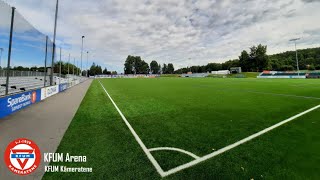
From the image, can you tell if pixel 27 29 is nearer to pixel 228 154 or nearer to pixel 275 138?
pixel 228 154

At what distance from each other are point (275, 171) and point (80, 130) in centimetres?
555

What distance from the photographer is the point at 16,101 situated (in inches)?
362

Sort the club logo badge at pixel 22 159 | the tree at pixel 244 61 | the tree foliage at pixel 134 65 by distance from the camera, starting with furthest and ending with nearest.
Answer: the tree foliage at pixel 134 65 < the tree at pixel 244 61 < the club logo badge at pixel 22 159

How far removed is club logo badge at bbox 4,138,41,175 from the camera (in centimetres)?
374

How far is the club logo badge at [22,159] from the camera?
374 cm

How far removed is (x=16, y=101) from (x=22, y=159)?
670 cm

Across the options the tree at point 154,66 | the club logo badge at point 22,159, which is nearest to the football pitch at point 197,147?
the club logo badge at point 22,159

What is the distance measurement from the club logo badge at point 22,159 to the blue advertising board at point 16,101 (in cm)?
430

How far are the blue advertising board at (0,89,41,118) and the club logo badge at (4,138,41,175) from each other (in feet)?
14.1

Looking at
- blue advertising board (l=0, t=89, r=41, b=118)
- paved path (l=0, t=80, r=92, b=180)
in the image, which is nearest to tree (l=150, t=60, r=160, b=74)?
blue advertising board (l=0, t=89, r=41, b=118)

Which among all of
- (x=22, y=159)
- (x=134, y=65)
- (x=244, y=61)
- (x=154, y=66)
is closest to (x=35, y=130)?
(x=22, y=159)

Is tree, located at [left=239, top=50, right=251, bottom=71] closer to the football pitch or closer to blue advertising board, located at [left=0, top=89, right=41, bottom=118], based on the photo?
the football pitch

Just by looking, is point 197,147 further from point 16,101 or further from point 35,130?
point 16,101

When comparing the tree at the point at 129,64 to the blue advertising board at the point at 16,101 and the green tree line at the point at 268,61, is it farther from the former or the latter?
the blue advertising board at the point at 16,101
